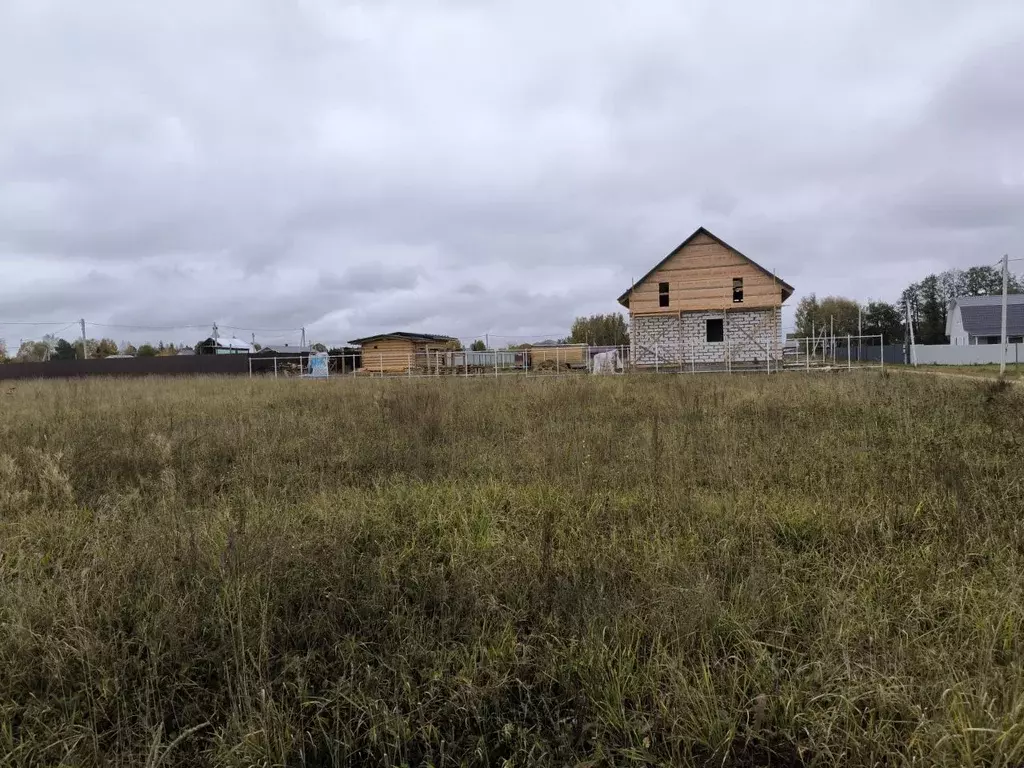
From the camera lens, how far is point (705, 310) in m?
28.7

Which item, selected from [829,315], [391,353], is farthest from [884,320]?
[391,353]

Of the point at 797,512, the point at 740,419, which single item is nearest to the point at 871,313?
the point at 740,419

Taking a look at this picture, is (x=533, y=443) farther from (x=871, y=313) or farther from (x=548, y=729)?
(x=871, y=313)

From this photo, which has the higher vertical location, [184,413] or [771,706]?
[184,413]

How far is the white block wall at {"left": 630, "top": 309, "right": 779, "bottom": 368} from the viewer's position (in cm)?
2783

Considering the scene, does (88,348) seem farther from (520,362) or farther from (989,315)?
(989,315)

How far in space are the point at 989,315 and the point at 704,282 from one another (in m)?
45.1

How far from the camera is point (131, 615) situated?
2803 millimetres

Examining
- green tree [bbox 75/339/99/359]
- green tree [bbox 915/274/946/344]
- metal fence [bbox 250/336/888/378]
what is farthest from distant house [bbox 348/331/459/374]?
green tree [bbox 915/274/946/344]

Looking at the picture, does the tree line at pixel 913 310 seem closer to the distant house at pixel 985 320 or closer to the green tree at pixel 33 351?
the distant house at pixel 985 320

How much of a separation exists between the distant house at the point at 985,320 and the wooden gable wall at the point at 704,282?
121 ft

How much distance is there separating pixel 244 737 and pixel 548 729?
123cm

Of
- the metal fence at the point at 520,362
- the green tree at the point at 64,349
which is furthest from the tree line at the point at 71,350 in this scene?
the metal fence at the point at 520,362

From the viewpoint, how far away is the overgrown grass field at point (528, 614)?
6.89 feet
